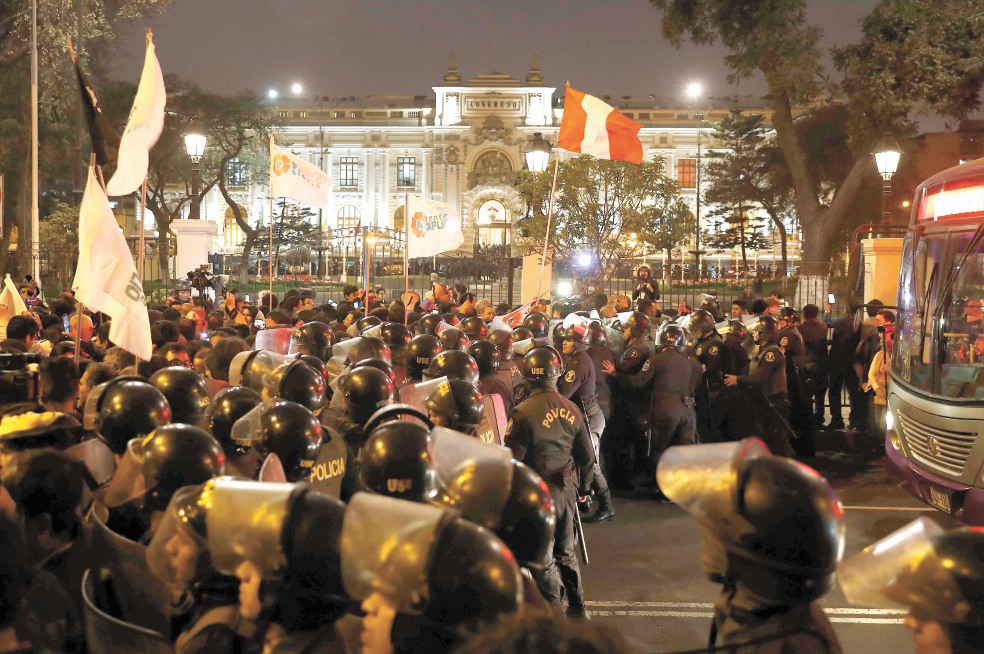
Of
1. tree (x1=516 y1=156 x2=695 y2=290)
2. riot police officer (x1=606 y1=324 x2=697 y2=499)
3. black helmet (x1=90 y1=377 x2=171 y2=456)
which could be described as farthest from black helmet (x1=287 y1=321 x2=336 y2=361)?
tree (x1=516 y1=156 x2=695 y2=290)

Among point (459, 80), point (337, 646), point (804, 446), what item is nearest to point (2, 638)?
point (337, 646)

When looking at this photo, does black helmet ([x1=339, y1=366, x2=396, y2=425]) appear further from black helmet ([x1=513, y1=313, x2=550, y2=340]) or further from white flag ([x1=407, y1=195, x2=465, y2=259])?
white flag ([x1=407, y1=195, x2=465, y2=259])

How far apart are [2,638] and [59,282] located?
68.8 ft

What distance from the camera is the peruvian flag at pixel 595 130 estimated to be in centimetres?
1266

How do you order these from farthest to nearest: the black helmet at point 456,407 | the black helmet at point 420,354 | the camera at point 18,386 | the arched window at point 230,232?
the arched window at point 230,232 < the black helmet at point 420,354 < the camera at point 18,386 < the black helmet at point 456,407

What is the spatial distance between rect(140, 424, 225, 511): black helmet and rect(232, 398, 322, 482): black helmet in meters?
0.63

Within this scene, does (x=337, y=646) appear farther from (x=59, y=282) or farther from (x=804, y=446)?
(x=59, y=282)

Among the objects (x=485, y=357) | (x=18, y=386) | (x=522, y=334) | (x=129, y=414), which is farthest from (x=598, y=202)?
(x=129, y=414)

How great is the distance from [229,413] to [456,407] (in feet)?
3.73

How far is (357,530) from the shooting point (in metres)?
2.26

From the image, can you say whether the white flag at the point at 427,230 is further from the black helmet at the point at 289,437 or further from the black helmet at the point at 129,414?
the black helmet at the point at 289,437

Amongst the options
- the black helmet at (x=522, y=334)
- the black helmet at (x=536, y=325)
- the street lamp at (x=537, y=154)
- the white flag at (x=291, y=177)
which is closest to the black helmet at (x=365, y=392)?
the black helmet at (x=522, y=334)

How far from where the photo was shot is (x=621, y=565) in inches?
295

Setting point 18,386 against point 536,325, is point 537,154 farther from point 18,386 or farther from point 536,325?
point 18,386
